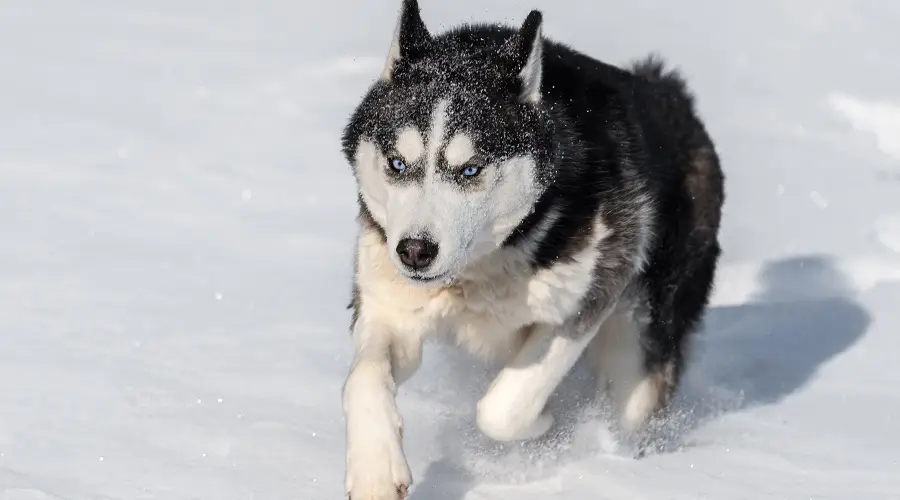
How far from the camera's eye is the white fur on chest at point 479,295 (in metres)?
4.29

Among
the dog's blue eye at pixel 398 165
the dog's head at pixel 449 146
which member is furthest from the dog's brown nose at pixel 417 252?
the dog's blue eye at pixel 398 165

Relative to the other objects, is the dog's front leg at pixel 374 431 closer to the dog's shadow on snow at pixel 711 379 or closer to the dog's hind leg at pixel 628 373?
the dog's shadow on snow at pixel 711 379

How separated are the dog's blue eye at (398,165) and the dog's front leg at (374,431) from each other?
0.67 meters

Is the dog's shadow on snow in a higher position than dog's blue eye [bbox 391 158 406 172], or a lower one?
lower

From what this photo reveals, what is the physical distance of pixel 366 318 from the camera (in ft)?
14.5

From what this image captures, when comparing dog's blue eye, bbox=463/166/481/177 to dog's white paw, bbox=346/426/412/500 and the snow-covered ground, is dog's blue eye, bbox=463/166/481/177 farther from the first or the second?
the snow-covered ground

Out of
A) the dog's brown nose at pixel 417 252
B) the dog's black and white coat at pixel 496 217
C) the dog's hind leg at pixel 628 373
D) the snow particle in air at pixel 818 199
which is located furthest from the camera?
the snow particle in air at pixel 818 199

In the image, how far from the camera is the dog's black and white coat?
12.6 ft

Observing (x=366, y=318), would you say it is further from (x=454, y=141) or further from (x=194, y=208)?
(x=194, y=208)

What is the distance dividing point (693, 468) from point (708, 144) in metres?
1.67

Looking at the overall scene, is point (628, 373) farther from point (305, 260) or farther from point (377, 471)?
point (305, 260)

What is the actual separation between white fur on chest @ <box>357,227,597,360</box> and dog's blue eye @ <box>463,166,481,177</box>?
17.8 inches

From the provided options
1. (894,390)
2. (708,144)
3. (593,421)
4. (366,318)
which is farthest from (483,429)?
(894,390)

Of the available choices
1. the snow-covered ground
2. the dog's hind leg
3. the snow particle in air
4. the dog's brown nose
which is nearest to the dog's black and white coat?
the dog's brown nose
